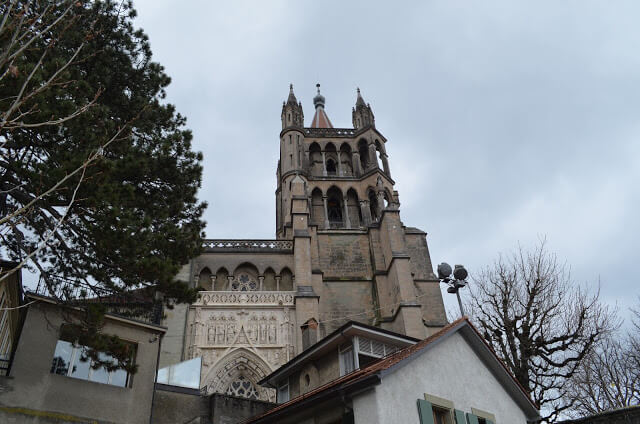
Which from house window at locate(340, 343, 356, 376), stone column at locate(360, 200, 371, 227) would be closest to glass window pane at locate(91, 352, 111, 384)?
house window at locate(340, 343, 356, 376)

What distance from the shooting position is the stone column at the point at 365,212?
3475 cm

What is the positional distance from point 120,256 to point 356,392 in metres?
5.14

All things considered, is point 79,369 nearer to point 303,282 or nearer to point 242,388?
point 242,388

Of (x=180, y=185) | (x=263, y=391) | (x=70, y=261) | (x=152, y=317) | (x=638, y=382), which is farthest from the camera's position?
(x=263, y=391)

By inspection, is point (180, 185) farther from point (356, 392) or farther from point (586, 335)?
point (586, 335)

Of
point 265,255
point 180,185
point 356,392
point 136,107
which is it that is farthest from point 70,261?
point 265,255

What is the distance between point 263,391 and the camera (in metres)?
24.2

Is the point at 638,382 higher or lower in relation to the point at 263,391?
lower

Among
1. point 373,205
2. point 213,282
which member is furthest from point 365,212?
point 213,282

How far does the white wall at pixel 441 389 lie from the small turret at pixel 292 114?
98.3ft

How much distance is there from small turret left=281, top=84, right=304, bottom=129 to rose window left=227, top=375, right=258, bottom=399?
70.5 ft

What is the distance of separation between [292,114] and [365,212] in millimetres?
10965

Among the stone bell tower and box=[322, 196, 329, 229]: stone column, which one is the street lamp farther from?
box=[322, 196, 329, 229]: stone column

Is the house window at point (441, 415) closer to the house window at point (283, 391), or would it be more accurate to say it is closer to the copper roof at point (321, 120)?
the house window at point (283, 391)
